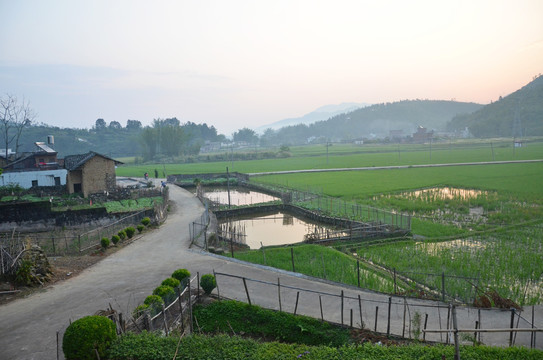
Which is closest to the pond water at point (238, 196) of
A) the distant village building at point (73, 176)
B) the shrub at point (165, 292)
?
the distant village building at point (73, 176)

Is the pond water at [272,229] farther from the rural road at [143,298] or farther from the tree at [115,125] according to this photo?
the tree at [115,125]

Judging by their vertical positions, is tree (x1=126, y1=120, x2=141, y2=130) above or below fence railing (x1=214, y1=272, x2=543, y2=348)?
above

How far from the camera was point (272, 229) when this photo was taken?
31.5 metres

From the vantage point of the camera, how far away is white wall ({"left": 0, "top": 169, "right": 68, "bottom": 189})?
39.6 metres

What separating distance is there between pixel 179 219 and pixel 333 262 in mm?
15299

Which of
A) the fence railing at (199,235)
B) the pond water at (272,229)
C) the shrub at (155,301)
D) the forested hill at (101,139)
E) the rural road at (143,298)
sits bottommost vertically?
the pond water at (272,229)

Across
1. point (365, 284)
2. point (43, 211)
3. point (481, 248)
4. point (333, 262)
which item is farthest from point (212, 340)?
point (43, 211)

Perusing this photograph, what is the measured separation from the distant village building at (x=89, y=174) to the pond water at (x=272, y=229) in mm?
16564

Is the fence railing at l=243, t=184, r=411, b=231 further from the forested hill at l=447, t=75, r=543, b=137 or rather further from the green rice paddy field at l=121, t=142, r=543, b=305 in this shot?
the forested hill at l=447, t=75, r=543, b=137

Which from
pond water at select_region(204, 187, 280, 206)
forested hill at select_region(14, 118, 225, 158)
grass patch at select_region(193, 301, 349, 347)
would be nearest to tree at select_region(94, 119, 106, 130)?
forested hill at select_region(14, 118, 225, 158)

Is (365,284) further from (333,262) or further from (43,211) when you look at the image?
(43,211)

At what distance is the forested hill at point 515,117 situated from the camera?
13725cm

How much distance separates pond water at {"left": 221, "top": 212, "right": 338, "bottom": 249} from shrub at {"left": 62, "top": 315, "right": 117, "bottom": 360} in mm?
16218

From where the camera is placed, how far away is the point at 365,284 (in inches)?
653
